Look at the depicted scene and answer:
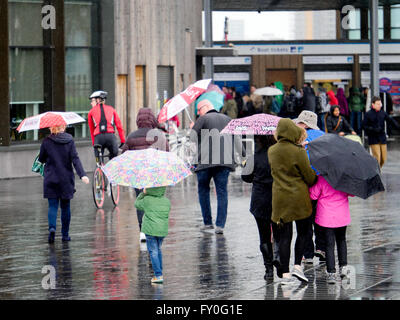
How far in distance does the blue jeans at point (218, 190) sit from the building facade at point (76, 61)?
9185 millimetres

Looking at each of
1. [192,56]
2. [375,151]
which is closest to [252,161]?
[375,151]

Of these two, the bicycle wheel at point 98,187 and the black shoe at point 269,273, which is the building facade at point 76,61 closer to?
the bicycle wheel at point 98,187

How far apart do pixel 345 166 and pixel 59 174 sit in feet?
14.6

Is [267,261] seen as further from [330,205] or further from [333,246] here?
[330,205]

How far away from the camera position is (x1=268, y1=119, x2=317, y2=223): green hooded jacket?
9688 millimetres

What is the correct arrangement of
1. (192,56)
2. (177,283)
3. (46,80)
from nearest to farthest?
1. (177,283)
2. (46,80)
3. (192,56)

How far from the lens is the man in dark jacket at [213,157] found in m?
13.6

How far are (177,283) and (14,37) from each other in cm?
1394

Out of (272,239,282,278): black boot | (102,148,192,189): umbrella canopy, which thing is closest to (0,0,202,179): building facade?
(102,148,192,189): umbrella canopy

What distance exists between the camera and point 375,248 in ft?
38.8

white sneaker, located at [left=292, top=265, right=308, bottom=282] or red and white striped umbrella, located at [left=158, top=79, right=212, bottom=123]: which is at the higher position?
red and white striped umbrella, located at [left=158, top=79, right=212, bottom=123]

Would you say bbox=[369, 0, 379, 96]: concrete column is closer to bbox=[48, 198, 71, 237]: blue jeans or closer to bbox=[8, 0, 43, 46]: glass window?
bbox=[8, 0, 43, 46]: glass window

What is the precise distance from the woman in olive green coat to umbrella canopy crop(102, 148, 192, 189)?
877 mm
